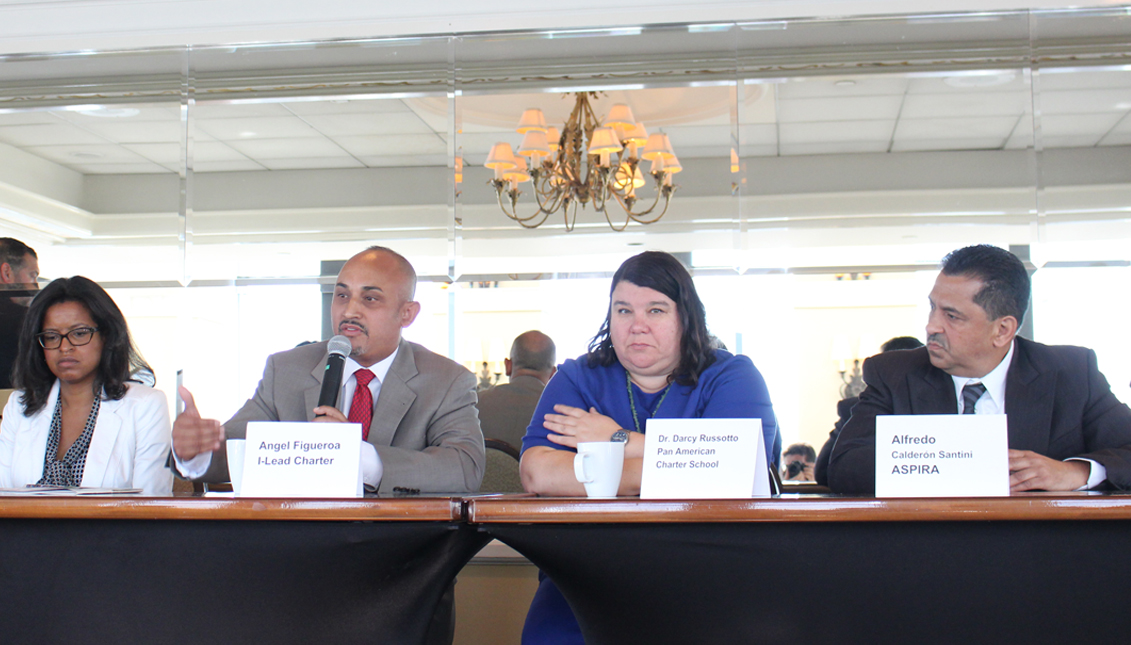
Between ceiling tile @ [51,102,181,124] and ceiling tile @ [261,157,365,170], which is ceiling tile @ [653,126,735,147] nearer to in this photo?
ceiling tile @ [261,157,365,170]

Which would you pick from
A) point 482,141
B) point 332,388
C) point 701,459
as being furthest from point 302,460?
point 482,141

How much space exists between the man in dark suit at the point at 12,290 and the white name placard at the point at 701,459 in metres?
2.46

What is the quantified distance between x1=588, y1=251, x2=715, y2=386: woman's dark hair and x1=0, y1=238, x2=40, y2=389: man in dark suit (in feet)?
7.16

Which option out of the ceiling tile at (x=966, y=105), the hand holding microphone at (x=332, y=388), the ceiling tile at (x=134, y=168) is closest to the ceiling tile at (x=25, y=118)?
the ceiling tile at (x=134, y=168)

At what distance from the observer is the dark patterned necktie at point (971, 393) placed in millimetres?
1985

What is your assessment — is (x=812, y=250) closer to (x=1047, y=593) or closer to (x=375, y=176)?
(x=375, y=176)

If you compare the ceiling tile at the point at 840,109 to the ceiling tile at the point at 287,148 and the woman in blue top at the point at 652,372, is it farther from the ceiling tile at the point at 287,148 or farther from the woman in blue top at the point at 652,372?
the woman in blue top at the point at 652,372

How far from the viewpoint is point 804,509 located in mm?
1137

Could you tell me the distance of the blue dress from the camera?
1762mm

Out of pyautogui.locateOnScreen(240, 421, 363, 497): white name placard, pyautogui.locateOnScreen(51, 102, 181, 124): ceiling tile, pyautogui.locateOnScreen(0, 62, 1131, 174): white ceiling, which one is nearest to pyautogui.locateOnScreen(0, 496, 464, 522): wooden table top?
pyautogui.locateOnScreen(240, 421, 363, 497): white name placard

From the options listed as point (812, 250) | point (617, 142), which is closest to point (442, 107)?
point (617, 142)

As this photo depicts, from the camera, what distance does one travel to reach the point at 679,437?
1.33 meters

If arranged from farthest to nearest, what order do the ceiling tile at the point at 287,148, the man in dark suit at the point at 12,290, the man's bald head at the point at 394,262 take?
the ceiling tile at the point at 287,148
the man in dark suit at the point at 12,290
the man's bald head at the point at 394,262

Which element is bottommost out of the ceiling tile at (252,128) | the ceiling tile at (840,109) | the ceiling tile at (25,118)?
the ceiling tile at (252,128)
